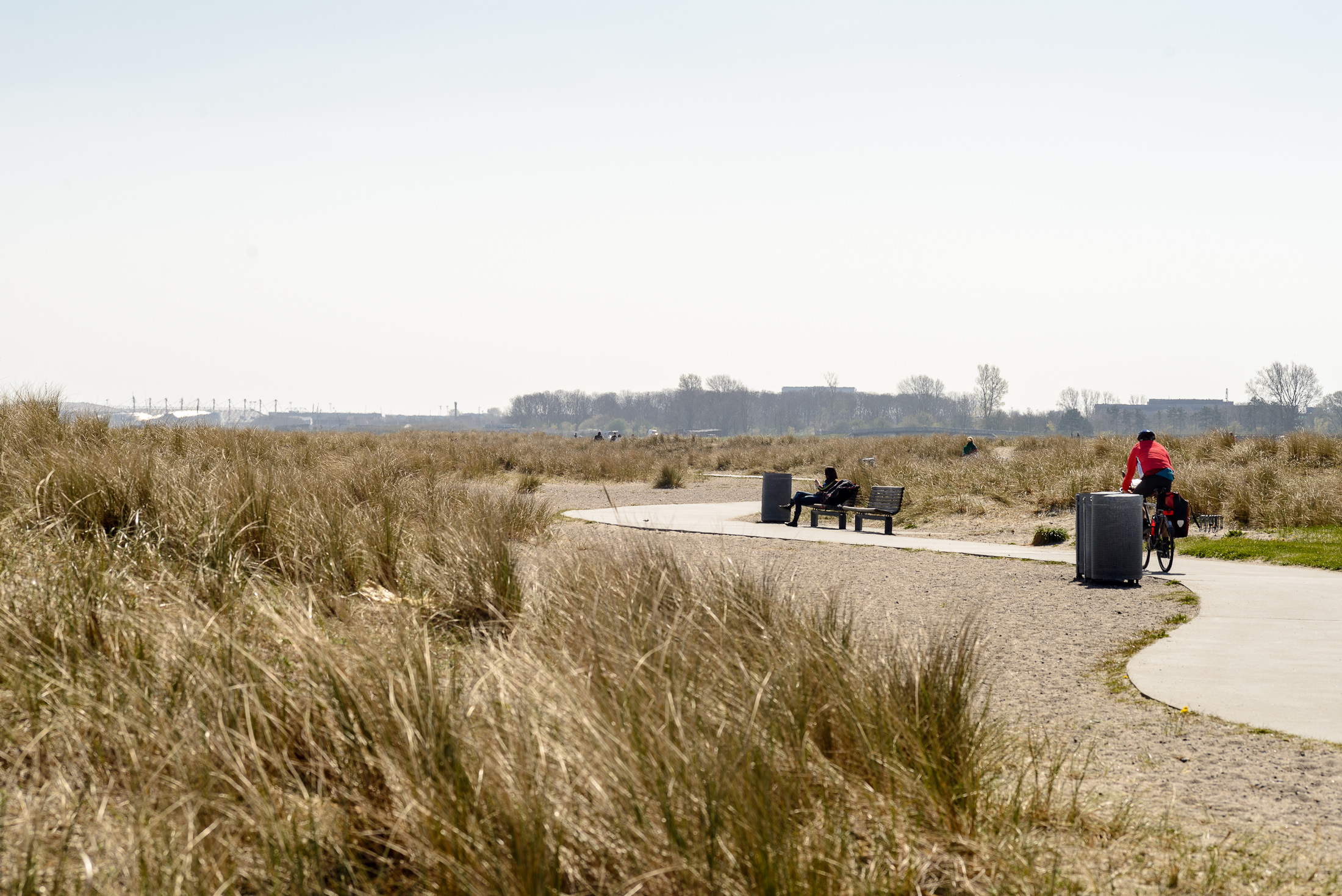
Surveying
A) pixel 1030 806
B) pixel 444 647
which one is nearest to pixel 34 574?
pixel 444 647

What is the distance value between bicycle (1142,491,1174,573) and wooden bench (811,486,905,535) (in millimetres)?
4897

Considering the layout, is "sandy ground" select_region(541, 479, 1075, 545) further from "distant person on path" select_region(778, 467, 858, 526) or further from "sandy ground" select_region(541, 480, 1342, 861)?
"sandy ground" select_region(541, 480, 1342, 861)

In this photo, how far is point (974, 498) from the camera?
67.4 ft

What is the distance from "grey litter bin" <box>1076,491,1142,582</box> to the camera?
10844mm

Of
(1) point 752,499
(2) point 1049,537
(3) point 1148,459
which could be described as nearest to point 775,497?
(2) point 1049,537

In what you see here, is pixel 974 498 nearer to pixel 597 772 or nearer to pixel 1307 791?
pixel 1307 791

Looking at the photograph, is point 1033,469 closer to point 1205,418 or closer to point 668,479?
point 668,479

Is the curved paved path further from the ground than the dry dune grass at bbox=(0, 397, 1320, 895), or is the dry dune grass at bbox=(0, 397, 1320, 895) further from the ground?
the dry dune grass at bbox=(0, 397, 1320, 895)

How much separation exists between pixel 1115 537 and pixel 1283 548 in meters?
3.75

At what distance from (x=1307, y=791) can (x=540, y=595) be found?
3978 millimetres

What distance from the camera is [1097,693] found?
6430mm

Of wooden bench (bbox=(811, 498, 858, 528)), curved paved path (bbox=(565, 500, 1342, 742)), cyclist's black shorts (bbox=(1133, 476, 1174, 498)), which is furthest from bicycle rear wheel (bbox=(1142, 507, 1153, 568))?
wooden bench (bbox=(811, 498, 858, 528))

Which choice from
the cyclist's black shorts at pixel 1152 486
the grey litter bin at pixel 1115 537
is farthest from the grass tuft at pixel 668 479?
the grey litter bin at pixel 1115 537

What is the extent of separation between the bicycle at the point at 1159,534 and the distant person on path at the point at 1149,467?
113 millimetres
